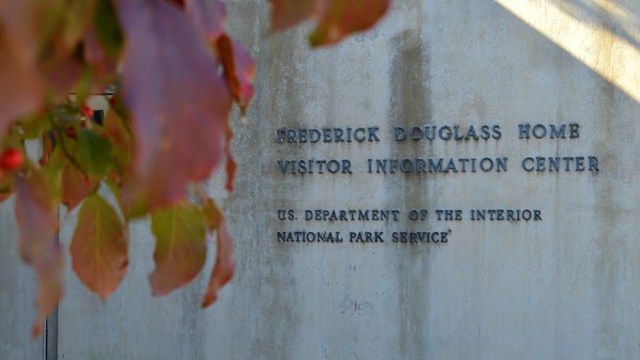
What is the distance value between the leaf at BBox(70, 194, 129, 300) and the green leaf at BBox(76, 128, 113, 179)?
0.20 ft

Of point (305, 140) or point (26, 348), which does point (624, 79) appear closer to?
point (305, 140)

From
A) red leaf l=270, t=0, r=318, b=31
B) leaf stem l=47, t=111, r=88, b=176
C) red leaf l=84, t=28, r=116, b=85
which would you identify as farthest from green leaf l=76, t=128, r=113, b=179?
red leaf l=270, t=0, r=318, b=31

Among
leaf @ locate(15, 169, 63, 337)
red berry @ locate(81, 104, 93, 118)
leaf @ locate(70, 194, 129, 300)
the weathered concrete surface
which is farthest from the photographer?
the weathered concrete surface

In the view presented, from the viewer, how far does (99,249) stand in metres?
1.45

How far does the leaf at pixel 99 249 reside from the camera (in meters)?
1.44

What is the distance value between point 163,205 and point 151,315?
19.8 feet

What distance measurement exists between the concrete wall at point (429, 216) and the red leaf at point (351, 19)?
5.28 metres

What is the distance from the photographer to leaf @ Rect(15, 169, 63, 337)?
910mm

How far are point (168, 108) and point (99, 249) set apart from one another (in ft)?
2.28

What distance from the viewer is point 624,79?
19.8 ft

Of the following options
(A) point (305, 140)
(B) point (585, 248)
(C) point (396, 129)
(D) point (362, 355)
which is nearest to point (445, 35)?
(C) point (396, 129)

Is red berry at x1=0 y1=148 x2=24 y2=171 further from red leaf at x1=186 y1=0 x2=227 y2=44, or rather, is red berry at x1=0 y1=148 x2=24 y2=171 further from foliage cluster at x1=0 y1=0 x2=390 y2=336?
red leaf at x1=186 y1=0 x2=227 y2=44

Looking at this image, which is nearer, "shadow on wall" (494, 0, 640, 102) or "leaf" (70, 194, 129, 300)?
"leaf" (70, 194, 129, 300)

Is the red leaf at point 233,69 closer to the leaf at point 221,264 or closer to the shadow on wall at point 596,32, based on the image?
the leaf at point 221,264
